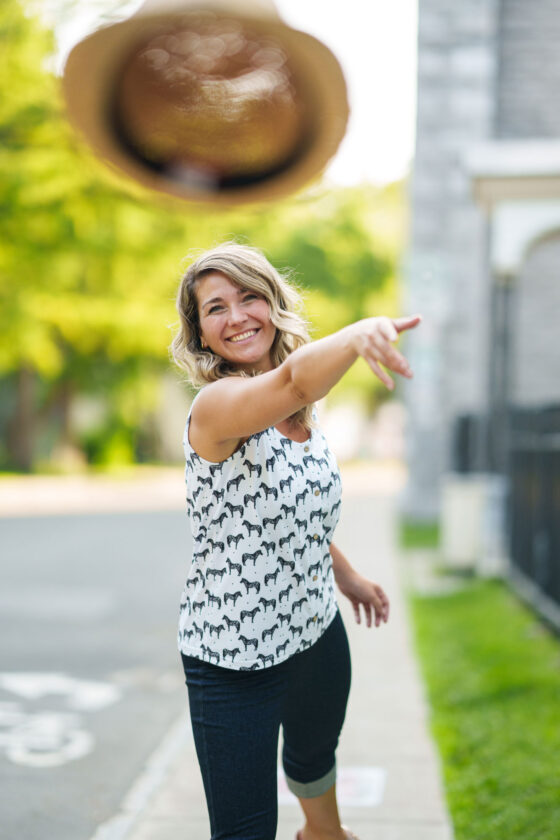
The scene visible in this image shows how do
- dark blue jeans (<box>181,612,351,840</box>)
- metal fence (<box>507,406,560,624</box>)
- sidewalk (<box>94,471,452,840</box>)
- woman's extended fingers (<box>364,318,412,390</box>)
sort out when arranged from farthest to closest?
1. metal fence (<box>507,406,560,624</box>)
2. sidewalk (<box>94,471,452,840</box>)
3. dark blue jeans (<box>181,612,351,840</box>)
4. woman's extended fingers (<box>364,318,412,390</box>)

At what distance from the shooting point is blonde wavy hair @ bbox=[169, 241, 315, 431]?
7.67 ft

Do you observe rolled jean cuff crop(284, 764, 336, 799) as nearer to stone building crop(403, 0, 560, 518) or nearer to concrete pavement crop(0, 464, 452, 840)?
concrete pavement crop(0, 464, 452, 840)

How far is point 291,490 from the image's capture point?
7.66 ft

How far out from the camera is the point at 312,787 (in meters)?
2.70

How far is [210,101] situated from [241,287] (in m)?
0.53

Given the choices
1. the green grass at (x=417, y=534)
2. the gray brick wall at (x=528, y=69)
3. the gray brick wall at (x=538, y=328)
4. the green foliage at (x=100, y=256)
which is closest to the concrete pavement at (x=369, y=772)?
the green grass at (x=417, y=534)

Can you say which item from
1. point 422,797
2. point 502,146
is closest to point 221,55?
point 422,797

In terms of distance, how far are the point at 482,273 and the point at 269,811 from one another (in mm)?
12453

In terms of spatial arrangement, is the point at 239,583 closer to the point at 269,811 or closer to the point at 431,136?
the point at 269,811

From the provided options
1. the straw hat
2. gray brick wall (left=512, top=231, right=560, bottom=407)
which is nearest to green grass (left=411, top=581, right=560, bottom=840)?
the straw hat

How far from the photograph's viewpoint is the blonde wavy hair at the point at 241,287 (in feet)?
7.67

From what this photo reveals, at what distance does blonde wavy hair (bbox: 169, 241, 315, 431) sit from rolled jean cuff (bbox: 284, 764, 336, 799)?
0.99 metres

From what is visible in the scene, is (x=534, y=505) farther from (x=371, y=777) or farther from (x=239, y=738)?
(x=239, y=738)

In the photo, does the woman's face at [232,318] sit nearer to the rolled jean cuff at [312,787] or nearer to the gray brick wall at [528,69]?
the rolled jean cuff at [312,787]
